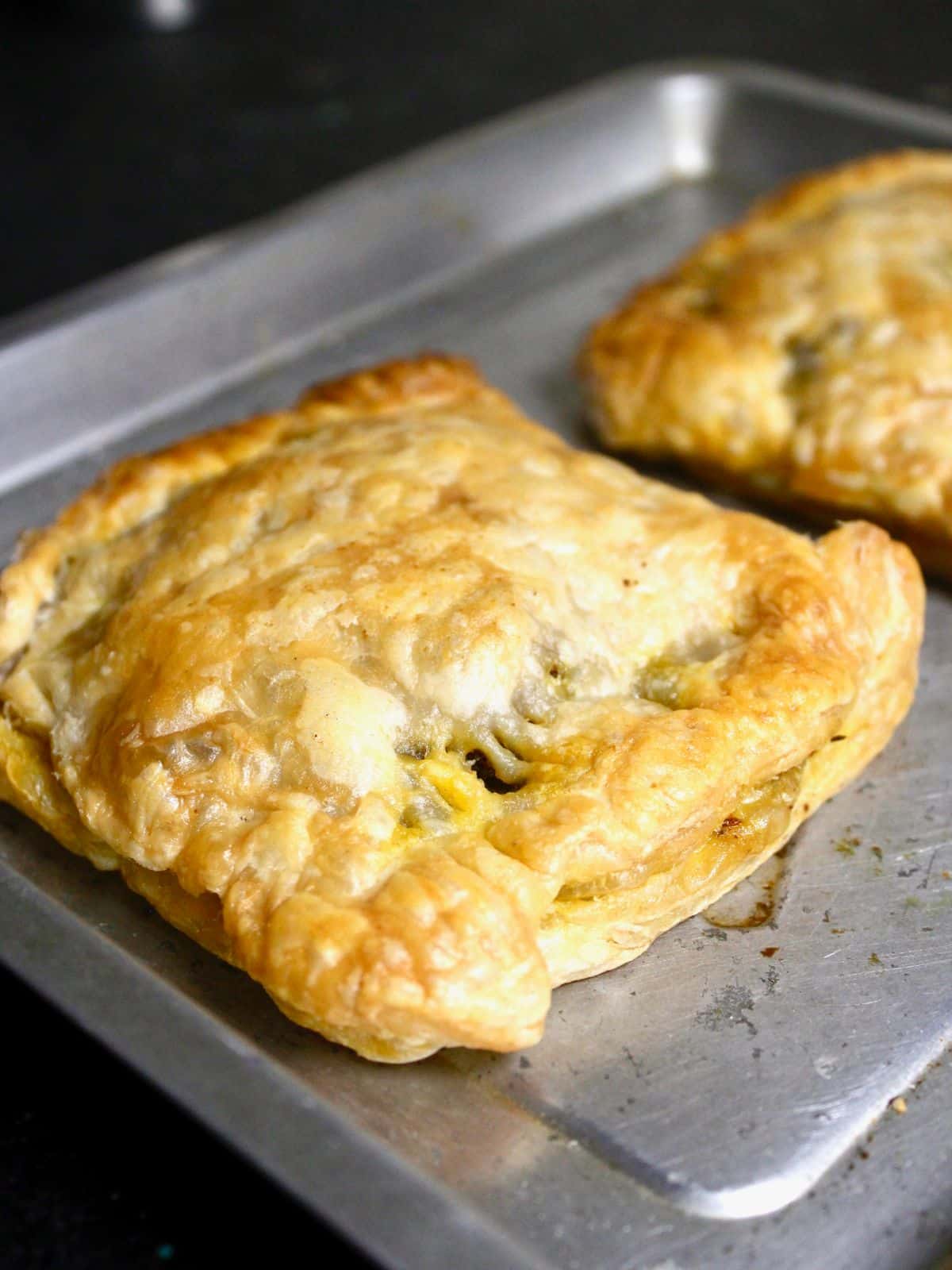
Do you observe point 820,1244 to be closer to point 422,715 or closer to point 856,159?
point 422,715

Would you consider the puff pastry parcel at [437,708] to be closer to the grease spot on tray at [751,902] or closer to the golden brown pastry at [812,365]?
the grease spot on tray at [751,902]

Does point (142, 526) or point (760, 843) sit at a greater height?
point (142, 526)

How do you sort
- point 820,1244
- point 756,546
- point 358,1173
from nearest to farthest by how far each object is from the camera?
1. point 358,1173
2. point 820,1244
3. point 756,546

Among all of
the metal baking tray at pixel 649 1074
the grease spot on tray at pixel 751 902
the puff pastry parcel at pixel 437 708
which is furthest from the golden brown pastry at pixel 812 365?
the grease spot on tray at pixel 751 902

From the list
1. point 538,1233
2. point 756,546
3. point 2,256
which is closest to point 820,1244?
point 538,1233

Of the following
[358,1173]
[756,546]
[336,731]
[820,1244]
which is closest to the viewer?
[358,1173]

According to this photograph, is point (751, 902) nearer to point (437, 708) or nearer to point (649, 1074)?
point (649, 1074)

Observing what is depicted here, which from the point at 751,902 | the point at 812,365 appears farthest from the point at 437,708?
the point at 812,365
